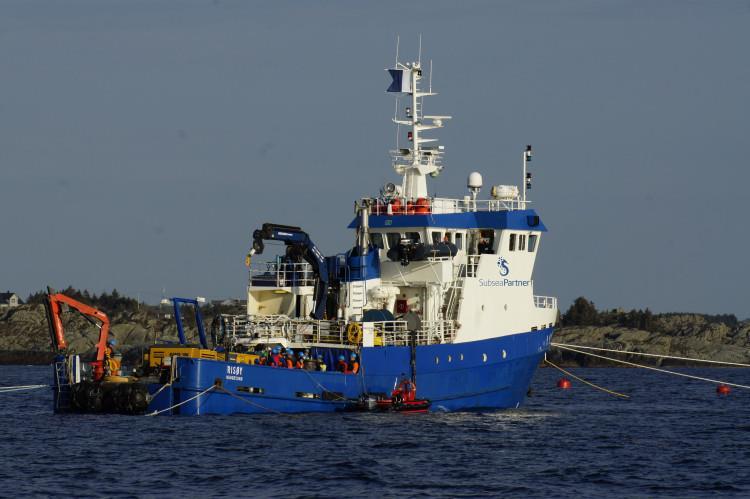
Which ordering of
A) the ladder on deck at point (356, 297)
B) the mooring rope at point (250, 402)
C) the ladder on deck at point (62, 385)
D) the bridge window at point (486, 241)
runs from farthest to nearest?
1. the bridge window at point (486, 241)
2. the ladder on deck at point (356, 297)
3. the ladder on deck at point (62, 385)
4. the mooring rope at point (250, 402)

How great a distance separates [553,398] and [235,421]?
20153mm

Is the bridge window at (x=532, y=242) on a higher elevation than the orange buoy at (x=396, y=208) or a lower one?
lower

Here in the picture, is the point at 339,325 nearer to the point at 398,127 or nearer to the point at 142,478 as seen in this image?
the point at 398,127

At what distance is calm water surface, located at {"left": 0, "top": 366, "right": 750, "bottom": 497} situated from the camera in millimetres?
26984

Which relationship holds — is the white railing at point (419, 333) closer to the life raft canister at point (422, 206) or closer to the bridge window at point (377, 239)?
the bridge window at point (377, 239)

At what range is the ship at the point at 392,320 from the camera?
121 ft

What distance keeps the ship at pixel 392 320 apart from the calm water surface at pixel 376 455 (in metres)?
0.95

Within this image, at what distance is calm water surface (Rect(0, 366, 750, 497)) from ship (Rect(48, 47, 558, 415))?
954 mm

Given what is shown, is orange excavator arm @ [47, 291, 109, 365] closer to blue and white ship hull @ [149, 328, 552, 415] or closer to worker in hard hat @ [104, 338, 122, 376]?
worker in hard hat @ [104, 338, 122, 376]

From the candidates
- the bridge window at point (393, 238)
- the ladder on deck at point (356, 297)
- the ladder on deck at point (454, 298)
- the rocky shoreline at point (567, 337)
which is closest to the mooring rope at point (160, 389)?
the ladder on deck at point (356, 297)

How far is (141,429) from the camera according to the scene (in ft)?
111

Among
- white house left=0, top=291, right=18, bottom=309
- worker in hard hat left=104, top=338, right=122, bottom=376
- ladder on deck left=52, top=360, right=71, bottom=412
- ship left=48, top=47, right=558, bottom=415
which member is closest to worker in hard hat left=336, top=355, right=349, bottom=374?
ship left=48, top=47, right=558, bottom=415

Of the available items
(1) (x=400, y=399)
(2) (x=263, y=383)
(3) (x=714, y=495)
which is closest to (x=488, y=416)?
(1) (x=400, y=399)

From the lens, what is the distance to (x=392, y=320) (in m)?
40.8
